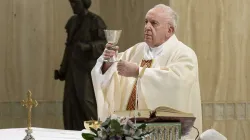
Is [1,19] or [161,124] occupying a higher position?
[1,19]

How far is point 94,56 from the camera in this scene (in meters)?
6.81

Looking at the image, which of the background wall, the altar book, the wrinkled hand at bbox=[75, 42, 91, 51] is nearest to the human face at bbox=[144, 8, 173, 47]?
the altar book

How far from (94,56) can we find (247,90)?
1725 mm

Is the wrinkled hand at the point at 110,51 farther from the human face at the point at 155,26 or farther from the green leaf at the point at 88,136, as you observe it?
the green leaf at the point at 88,136

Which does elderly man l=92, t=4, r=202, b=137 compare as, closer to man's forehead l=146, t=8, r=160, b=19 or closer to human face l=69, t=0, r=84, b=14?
man's forehead l=146, t=8, r=160, b=19

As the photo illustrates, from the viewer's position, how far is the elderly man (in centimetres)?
450

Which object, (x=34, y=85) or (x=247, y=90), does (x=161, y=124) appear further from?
(x=34, y=85)

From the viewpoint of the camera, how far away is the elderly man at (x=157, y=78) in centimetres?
450

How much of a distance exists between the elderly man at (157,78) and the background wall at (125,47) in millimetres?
1674

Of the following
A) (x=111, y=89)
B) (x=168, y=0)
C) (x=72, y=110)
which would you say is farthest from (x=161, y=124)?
(x=72, y=110)

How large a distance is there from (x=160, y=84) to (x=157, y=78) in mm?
58

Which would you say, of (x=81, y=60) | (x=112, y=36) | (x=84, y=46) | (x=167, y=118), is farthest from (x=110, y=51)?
(x=81, y=60)

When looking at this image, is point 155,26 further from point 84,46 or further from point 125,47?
point 125,47

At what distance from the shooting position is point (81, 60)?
22.8 ft
